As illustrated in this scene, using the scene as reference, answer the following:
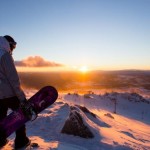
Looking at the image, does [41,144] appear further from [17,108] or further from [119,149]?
[119,149]

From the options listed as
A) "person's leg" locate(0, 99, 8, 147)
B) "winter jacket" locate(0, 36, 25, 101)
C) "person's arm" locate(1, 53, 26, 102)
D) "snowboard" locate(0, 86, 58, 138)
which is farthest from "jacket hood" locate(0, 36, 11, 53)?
"snowboard" locate(0, 86, 58, 138)

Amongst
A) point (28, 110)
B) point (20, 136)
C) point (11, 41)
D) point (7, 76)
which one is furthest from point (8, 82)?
point (20, 136)

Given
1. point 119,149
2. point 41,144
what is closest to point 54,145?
point 41,144

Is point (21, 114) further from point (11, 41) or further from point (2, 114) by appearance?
point (11, 41)

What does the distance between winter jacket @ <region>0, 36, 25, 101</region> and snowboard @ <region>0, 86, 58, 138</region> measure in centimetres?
34

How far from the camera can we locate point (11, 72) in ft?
15.3

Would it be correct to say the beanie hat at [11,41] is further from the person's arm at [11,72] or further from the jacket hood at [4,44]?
the person's arm at [11,72]

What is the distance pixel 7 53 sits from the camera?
469 cm

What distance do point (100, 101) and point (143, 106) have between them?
578 cm

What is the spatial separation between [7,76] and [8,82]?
0.45ft

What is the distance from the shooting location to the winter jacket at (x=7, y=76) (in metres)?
4.65

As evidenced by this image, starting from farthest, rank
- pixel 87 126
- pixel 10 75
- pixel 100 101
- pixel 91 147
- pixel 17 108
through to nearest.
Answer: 1. pixel 100 101
2. pixel 87 126
3. pixel 91 147
4. pixel 17 108
5. pixel 10 75

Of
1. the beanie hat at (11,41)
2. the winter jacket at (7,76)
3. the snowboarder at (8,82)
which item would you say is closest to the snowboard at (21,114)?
the snowboarder at (8,82)

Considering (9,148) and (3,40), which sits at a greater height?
(3,40)
